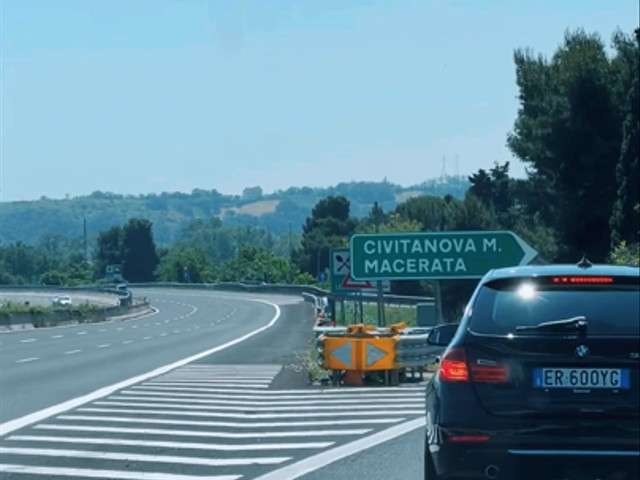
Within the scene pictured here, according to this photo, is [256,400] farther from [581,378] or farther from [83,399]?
[581,378]

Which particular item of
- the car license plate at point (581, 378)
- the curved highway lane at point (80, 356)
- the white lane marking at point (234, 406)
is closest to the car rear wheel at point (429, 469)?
the car license plate at point (581, 378)

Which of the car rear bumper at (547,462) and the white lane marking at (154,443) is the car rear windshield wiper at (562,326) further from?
the white lane marking at (154,443)

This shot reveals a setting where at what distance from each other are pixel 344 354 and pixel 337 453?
7.30 m

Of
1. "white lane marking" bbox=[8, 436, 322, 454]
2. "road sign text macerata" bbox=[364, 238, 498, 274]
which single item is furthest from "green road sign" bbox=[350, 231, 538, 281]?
"white lane marking" bbox=[8, 436, 322, 454]

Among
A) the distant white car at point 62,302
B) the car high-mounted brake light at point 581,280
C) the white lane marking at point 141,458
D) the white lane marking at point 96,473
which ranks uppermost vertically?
the car high-mounted brake light at point 581,280

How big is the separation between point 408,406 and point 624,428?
9.08m

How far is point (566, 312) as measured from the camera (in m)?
7.50

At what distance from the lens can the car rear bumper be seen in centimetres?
711

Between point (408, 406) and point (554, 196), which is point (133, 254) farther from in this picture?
point (408, 406)

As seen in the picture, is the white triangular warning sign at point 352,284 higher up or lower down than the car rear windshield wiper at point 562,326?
lower down

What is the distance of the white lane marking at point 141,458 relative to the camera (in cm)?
1150

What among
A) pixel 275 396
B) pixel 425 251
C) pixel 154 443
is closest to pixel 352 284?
pixel 425 251

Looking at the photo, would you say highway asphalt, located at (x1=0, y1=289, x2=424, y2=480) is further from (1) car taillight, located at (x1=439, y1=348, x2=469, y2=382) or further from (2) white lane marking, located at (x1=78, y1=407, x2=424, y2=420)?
(1) car taillight, located at (x1=439, y1=348, x2=469, y2=382)

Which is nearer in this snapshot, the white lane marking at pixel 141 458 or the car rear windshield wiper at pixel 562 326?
the car rear windshield wiper at pixel 562 326
